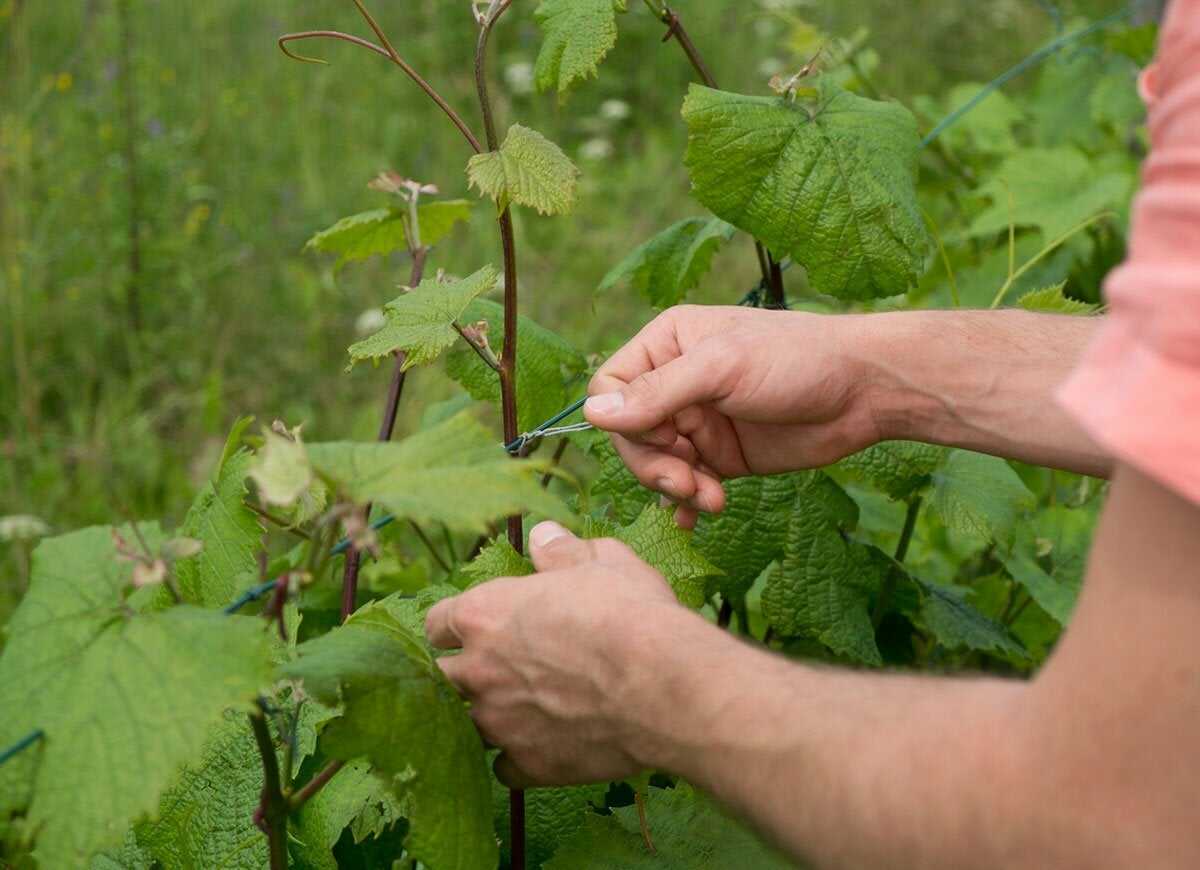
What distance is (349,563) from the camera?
1.63m

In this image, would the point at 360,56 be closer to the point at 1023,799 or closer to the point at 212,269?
the point at 212,269

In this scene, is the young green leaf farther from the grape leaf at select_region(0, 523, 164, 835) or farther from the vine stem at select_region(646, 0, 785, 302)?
the vine stem at select_region(646, 0, 785, 302)

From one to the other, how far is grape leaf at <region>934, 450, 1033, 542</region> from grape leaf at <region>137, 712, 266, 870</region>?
0.91 m

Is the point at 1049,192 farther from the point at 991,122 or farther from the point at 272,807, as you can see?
the point at 272,807

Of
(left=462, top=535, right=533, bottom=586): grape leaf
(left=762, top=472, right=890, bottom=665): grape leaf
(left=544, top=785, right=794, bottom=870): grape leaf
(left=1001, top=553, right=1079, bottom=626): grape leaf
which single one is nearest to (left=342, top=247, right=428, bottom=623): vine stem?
(left=462, top=535, right=533, bottom=586): grape leaf

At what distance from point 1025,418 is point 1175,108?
0.71 metres

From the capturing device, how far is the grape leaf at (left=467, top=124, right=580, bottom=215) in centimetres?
135

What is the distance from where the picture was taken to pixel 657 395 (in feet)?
4.53

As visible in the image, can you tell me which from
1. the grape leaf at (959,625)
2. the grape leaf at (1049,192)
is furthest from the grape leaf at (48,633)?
the grape leaf at (1049,192)

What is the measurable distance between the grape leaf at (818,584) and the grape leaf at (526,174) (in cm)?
55

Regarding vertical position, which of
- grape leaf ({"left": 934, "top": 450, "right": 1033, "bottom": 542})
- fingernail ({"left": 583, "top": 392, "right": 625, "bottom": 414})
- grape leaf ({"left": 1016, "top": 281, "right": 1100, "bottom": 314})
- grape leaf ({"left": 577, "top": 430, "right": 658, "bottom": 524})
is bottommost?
grape leaf ({"left": 934, "top": 450, "right": 1033, "bottom": 542})

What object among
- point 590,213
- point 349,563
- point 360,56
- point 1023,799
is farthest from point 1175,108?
point 360,56

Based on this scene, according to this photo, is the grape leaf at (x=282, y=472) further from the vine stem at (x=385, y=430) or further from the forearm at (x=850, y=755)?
the vine stem at (x=385, y=430)

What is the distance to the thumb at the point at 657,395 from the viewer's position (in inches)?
54.3
